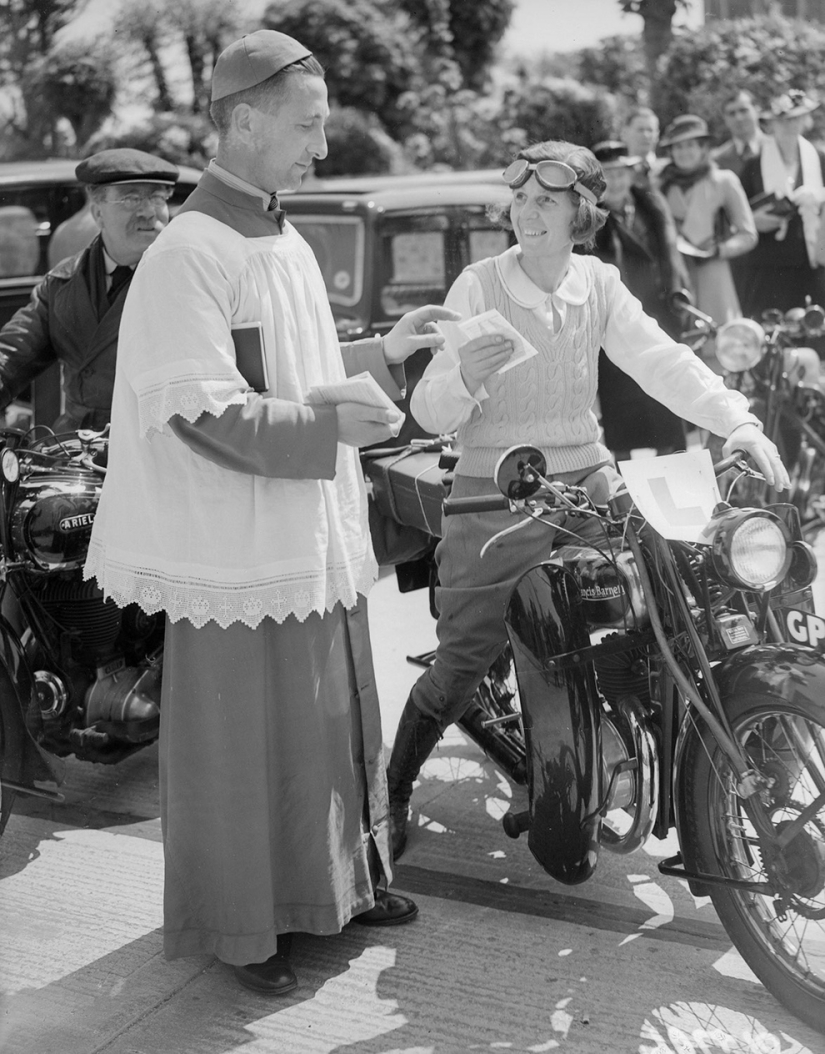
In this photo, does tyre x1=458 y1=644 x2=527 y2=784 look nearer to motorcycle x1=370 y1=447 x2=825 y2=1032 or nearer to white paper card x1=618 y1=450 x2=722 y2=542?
motorcycle x1=370 y1=447 x2=825 y2=1032

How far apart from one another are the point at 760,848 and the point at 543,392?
114 cm

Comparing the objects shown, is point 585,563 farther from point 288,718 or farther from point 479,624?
point 288,718

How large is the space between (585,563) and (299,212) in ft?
15.5

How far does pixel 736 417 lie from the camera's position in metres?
2.84

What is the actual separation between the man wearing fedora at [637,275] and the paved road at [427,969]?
8.87 ft

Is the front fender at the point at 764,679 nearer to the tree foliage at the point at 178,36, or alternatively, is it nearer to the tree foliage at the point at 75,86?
the tree foliage at the point at 178,36

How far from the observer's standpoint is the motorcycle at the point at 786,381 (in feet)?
17.1

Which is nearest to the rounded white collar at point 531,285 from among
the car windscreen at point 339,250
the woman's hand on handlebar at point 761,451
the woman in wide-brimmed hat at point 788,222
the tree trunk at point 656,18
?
the woman's hand on handlebar at point 761,451

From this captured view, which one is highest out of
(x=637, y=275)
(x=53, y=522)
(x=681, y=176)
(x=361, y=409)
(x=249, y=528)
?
(x=681, y=176)

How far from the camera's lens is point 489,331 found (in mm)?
2578

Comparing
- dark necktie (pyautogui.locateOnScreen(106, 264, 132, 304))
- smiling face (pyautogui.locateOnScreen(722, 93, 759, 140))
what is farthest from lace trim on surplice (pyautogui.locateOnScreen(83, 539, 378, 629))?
smiling face (pyautogui.locateOnScreen(722, 93, 759, 140))

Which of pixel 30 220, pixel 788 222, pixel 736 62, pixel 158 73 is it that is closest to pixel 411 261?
pixel 788 222

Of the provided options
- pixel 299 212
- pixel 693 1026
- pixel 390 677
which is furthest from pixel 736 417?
pixel 299 212

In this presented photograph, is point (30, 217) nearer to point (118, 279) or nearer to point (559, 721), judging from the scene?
point (118, 279)
